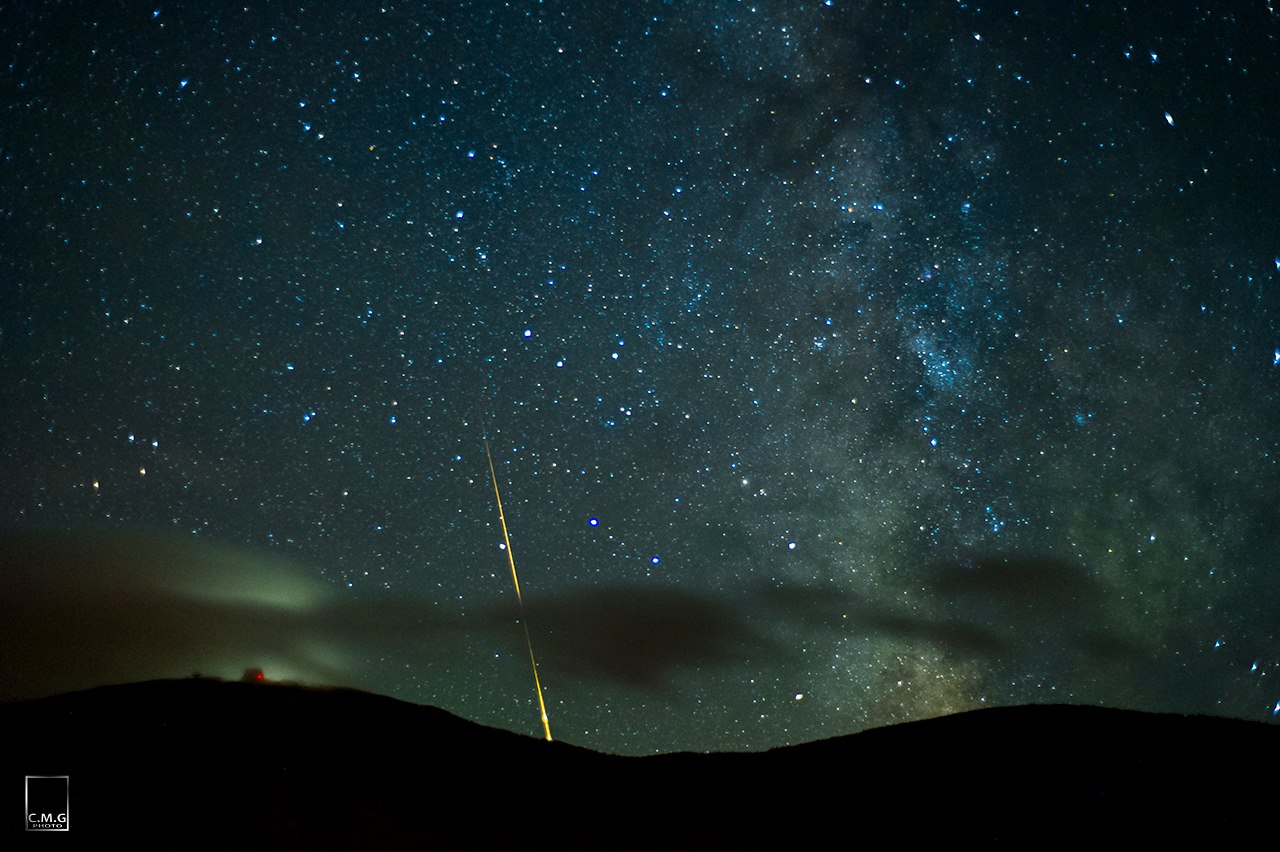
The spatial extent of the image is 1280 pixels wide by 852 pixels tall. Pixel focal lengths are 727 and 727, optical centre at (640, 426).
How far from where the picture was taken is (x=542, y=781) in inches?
311

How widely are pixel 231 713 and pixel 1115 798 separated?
32.2 feet

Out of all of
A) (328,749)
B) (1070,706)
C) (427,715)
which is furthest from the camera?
(1070,706)

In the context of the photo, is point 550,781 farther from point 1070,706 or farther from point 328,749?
point 1070,706

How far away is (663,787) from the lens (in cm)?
Answer: 797

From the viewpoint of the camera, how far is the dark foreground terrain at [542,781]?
6.32 meters

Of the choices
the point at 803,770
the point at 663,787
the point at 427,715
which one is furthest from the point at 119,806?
the point at 803,770

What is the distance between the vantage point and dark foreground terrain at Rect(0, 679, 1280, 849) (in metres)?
6.32

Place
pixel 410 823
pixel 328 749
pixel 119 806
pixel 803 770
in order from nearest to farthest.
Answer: pixel 119 806 → pixel 410 823 → pixel 328 749 → pixel 803 770

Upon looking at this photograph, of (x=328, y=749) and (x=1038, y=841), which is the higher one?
(x=328, y=749)

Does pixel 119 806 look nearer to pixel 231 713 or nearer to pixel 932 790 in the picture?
pixel 231 713

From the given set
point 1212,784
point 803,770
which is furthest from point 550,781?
point 1212,784

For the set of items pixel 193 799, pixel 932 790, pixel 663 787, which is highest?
pixel 193 799

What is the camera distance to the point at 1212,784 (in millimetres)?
8055

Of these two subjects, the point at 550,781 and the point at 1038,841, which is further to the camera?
the point at 550,781
